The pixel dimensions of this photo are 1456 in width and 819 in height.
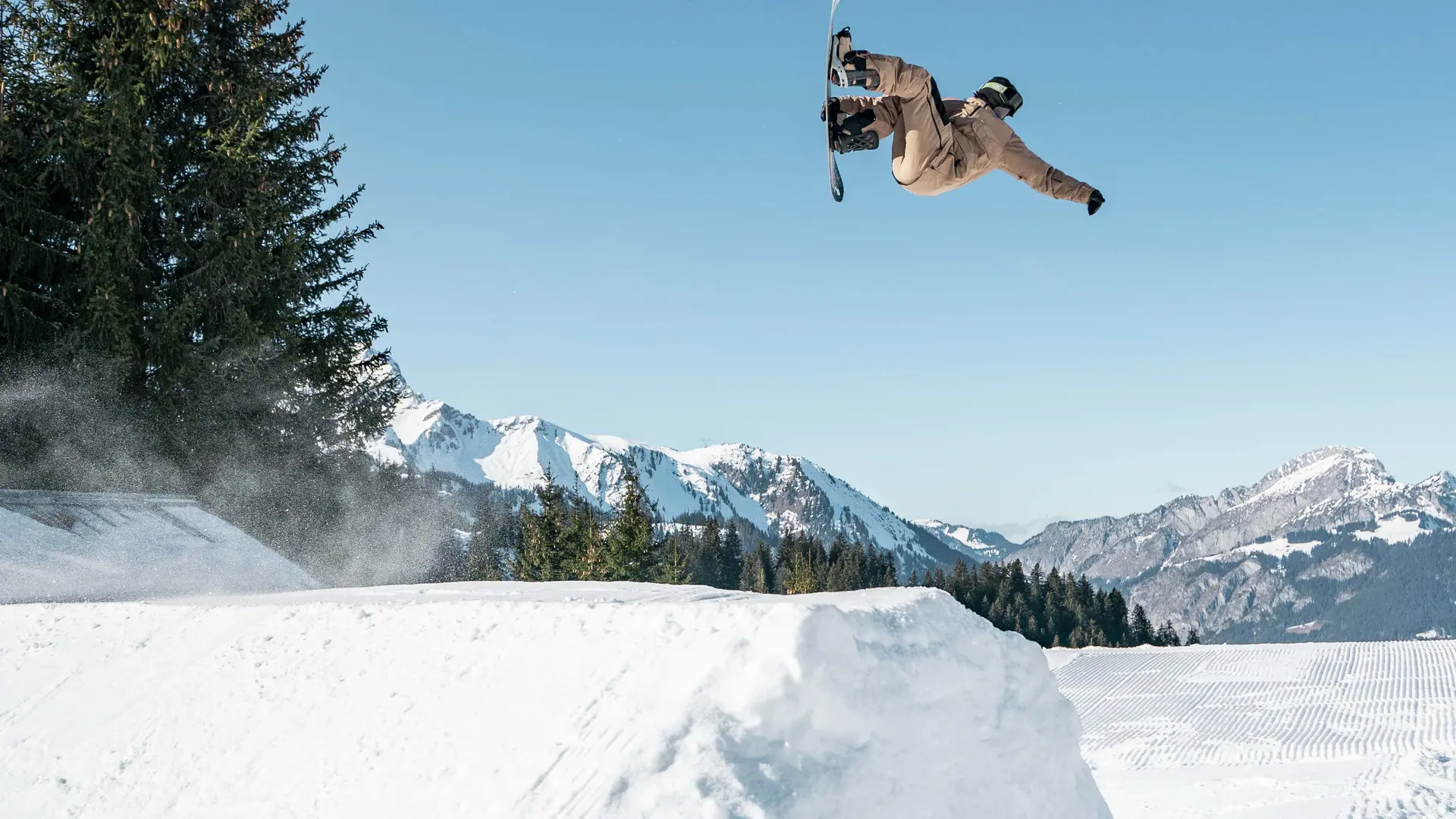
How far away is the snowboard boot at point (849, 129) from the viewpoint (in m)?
6.12

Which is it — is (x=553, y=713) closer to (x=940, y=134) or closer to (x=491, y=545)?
(x=940, y=134)

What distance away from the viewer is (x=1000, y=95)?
624cm

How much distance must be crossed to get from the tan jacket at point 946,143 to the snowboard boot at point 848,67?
0.23 m

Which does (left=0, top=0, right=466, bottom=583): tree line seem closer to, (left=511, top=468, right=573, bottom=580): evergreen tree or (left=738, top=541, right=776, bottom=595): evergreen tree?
(left=511, top=468, right=573, bottom=580): evergreen tree

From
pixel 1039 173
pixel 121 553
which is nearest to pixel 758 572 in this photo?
pixel 121 553

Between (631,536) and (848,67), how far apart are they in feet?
105

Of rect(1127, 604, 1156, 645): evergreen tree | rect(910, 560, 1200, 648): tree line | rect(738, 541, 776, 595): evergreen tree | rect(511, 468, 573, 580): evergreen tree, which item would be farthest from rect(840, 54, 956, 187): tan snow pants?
rect(1127, 604, 1156, 645): evergreen tree

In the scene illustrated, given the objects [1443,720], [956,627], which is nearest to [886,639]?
[956,627]

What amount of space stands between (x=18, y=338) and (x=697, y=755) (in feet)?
46.8

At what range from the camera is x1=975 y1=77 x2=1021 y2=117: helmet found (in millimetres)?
6234

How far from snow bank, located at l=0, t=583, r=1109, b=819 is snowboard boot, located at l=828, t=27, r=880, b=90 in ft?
9.94

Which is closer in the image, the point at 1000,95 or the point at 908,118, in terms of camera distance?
the point at 908,118

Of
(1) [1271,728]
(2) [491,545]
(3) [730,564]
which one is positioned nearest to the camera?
(1) [1271,728]

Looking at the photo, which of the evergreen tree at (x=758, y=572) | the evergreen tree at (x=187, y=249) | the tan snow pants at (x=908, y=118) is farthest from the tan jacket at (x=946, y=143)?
the evergreen tree at (x=758, y=572)
